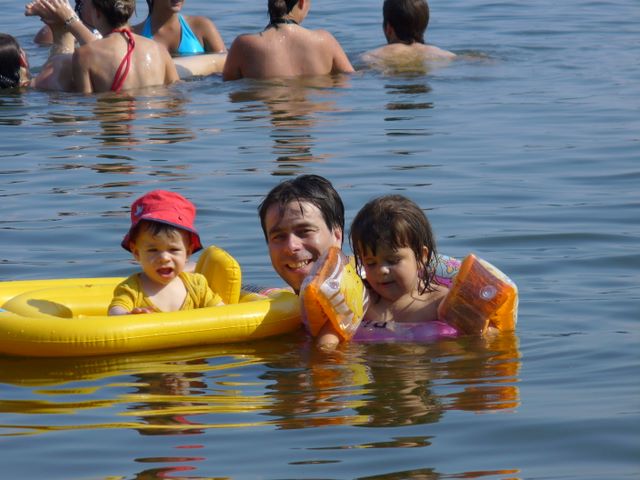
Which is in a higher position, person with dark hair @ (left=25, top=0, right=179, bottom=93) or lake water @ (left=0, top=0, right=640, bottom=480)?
person with dark hair @ (left=25, top=0, right=179, bottom=93)

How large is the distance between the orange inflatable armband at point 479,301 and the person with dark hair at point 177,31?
742cm

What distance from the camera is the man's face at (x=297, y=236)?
19.9ft

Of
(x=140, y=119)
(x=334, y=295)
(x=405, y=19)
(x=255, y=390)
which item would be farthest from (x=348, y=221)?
(x=405, y=19)

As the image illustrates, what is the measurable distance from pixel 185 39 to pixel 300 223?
759 cm

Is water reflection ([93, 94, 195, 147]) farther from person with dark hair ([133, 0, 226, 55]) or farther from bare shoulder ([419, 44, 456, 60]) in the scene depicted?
bare shoulder ([419, 44, 456, 60])

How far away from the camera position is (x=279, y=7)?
11844 millimetres

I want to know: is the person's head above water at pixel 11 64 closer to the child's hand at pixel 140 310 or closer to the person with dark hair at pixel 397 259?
the child's hand at pixel 140 310

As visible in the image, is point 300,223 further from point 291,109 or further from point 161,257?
point 291,109

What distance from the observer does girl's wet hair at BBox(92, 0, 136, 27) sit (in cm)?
1104

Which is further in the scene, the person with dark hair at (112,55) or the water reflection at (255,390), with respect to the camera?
the person with dark hair at (112,55)

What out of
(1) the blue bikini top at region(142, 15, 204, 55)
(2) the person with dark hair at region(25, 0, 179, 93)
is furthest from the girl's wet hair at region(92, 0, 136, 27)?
(1) the blue bikini top at region(142, 15, 204, 55)

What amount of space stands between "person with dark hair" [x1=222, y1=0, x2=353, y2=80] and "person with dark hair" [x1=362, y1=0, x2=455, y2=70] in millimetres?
709

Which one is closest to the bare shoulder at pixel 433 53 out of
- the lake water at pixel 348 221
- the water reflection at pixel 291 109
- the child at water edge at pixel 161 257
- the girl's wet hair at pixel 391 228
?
the lake water at pixel 348 221

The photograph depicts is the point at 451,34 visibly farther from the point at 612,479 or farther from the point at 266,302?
the point at 612,479
